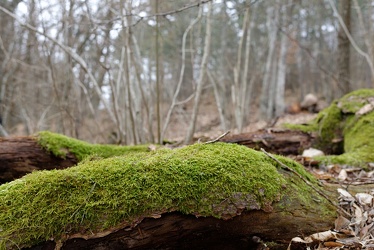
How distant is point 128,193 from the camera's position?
1.67 metres

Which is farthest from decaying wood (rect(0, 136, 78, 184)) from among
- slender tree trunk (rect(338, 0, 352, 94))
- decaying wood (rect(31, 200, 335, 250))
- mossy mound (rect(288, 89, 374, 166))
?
slender tree trunk (rect(338, 0, 352, 94))

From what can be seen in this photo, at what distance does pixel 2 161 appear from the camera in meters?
3.12

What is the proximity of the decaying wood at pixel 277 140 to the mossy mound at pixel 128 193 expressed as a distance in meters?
2.16

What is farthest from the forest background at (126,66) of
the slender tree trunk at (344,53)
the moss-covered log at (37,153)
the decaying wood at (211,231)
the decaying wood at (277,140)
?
the decaying wood at (211,231)

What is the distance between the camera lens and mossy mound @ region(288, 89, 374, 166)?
3975 millimetres

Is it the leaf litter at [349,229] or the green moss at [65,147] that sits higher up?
the green moss at [65,147]

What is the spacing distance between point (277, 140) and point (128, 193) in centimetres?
314

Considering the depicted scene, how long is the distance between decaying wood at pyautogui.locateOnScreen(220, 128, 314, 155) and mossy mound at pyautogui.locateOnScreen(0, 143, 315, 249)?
84.9 inches

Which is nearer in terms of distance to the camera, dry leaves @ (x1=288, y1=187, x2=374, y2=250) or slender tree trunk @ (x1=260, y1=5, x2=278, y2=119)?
dry leaves @ (x1=288, y1=187, x2=374, y2=250)

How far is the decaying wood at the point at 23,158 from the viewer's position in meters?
3.15

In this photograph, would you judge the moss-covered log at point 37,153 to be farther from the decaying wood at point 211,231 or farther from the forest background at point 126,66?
the decaying wood at point 211,231

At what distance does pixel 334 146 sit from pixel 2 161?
440 cm

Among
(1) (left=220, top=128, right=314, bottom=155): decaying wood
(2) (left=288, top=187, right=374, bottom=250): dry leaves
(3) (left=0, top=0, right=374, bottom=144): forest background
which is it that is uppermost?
(3) (left=0, top=0, right=374, bottom=144): forest background

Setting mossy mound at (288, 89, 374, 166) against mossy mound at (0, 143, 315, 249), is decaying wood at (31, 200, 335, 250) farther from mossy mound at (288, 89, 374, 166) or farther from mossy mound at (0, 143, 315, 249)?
mossy mound at (288, 89, 374, 166)
